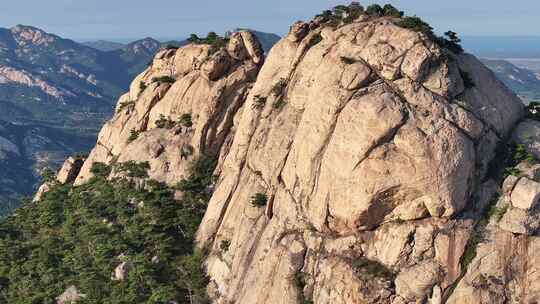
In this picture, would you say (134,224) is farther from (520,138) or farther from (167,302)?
(520,138)

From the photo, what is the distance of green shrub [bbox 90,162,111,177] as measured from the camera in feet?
358

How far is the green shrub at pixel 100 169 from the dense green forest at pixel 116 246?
0.31m

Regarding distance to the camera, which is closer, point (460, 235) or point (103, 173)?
point (460, 235)

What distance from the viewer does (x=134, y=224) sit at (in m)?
93.1

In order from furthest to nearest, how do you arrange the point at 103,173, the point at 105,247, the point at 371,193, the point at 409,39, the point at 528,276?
1. the point at 103,173
2. the point at 105,247
3. the point at 409,39
4. the point at 371,193
5. the point at 528,276

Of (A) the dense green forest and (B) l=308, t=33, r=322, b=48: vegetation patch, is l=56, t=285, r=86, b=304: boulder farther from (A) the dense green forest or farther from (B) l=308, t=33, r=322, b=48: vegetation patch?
(B) l=308, t=33, r=322, b=48: vegetation patch

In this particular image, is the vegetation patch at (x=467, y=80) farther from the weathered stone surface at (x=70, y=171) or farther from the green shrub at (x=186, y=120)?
the weathered stone surface at (x=70, y=171)

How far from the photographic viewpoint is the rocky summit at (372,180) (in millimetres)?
61531

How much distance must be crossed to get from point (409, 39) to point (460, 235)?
25.7 m

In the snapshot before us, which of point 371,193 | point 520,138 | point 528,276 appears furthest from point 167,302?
point 520,138

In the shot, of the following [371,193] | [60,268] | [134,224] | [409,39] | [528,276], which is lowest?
[60,268]

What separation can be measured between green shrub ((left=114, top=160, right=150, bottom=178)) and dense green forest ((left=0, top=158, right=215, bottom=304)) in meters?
0.20

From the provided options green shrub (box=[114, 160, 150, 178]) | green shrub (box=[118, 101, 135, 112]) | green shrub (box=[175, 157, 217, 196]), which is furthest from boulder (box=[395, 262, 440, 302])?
green shrub (box=[118, 101, 135, 112])

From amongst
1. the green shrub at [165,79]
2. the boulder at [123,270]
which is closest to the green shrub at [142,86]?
the green shrub at [165,79]
